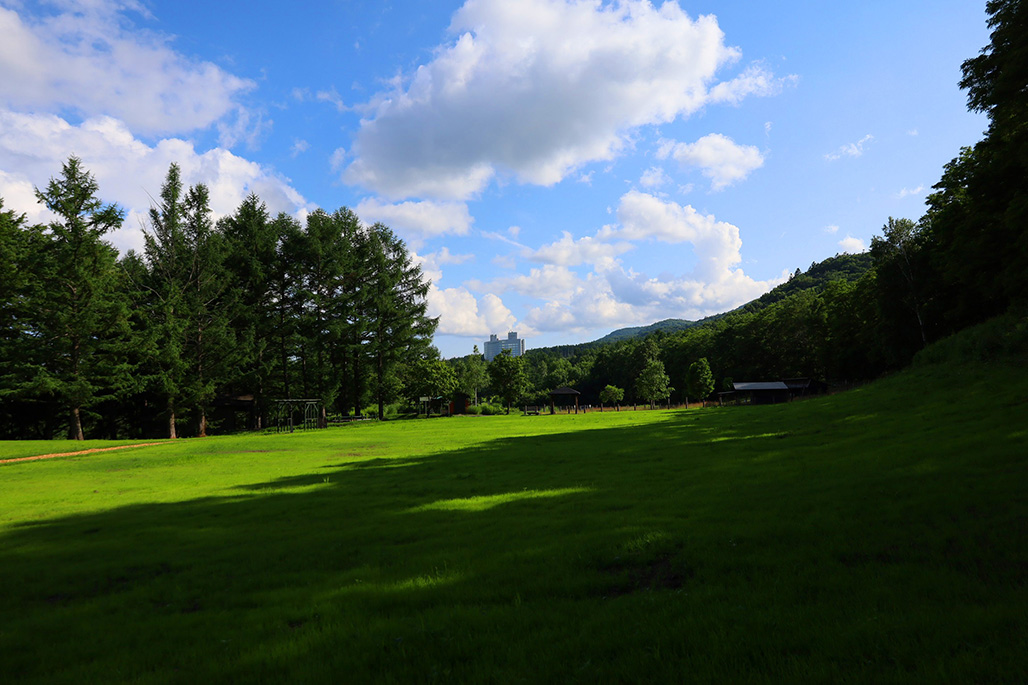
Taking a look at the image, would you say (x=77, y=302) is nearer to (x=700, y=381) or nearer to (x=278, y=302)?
(x=278, y=302)

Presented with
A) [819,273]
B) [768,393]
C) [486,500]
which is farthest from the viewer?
[819,273]

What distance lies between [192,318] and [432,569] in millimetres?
44666

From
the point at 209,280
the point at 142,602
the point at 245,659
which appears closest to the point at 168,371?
the point at 209,280

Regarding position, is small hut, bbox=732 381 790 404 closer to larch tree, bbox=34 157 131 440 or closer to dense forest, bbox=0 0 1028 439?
dense forest, bbox=0 0 1028 439

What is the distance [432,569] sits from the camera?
623 centimetres

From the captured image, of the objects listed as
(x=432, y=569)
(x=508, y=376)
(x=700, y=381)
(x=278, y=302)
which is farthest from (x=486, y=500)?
(x=700, y=381)

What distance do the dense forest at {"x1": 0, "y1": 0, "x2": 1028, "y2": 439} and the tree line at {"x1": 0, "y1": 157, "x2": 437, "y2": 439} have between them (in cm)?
16

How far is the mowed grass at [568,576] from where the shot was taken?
3.82 m

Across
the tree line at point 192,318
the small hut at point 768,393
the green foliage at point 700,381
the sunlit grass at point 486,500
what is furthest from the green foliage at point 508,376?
the sunlit grass at point 486,500

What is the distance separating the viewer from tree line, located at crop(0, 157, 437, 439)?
3459cm

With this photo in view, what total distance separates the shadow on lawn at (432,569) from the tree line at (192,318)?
106 feet

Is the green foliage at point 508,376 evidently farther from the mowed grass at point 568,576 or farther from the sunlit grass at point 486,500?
the sunlit grass at point 486,500

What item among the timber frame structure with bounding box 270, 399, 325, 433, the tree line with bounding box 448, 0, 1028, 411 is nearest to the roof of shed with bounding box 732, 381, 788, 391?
the tree line with bounding box 448, 0, 1028, 411

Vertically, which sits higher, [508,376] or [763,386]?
[508,376]
